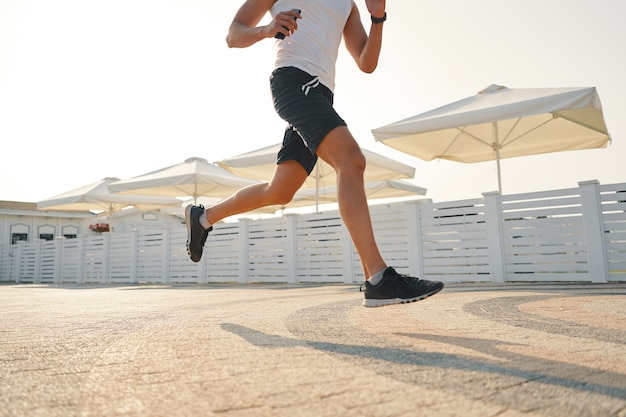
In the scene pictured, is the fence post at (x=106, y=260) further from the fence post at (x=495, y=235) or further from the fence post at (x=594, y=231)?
the fence post at (x=594, y=231)

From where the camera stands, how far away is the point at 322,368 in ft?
4.16

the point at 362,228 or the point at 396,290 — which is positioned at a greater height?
the point at 362,228

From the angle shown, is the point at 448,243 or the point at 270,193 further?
the point at 448,243

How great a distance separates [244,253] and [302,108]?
781 centimetres

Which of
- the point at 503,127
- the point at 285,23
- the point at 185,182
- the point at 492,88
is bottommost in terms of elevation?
the point at 285,23

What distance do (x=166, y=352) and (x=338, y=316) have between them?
121 cm

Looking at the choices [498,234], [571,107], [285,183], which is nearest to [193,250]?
[285,183]

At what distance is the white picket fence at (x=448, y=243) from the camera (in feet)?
20.0

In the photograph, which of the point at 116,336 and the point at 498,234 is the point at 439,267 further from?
the point at 116,336

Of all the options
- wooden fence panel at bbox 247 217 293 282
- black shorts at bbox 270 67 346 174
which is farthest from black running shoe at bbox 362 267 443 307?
wooden fence panel at bbox 247 217 293 282

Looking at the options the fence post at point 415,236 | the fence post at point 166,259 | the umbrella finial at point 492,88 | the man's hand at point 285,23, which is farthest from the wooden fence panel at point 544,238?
the fence post at point 166,259

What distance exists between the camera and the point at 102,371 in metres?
1.32

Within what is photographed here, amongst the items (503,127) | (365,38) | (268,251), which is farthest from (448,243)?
(365,38)

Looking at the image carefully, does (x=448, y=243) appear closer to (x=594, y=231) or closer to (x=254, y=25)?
(x=594, y=231)
